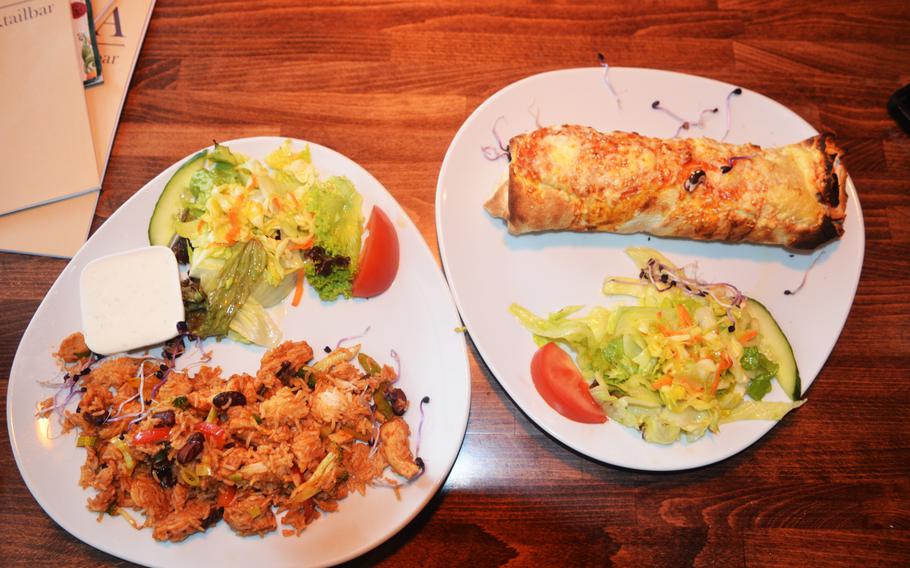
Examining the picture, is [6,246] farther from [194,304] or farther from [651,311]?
[651,311]

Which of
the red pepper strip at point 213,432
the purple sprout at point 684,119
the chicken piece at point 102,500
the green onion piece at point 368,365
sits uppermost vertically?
the purple sprout at point 684,119

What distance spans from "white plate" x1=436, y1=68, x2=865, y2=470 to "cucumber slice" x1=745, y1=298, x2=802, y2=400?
0.26 feet

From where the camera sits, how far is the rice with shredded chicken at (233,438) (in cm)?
270

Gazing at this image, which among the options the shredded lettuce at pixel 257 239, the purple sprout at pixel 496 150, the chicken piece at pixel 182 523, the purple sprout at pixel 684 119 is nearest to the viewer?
the chicken piece at pixel 182 523

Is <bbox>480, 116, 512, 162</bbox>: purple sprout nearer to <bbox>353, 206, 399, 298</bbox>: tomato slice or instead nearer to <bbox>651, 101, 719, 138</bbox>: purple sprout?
<bbox>353, 206, 399, 298</bbox>: tomato slice

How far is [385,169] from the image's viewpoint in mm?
3475

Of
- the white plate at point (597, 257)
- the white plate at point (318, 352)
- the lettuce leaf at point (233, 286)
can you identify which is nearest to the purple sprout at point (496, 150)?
the white plate at point (597, 257)

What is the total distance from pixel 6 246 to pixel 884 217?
5.03 meters

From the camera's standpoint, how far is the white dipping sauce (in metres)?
2.90

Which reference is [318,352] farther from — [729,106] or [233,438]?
[729,106]

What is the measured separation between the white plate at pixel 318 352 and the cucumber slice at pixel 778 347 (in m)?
1.56

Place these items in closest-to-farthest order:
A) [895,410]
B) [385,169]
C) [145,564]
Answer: [145,564] → [895,410] → [385,169]

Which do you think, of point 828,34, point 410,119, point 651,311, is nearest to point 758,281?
point 651,311

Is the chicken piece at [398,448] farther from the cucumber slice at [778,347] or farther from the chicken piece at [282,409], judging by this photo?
the cucumber slice at [778,347]
